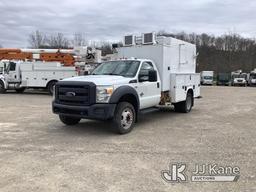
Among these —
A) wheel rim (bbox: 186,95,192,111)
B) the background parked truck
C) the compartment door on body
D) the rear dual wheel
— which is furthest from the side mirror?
the background parked truck

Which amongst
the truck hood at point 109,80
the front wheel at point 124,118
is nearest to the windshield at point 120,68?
the truck hood at point 109,80

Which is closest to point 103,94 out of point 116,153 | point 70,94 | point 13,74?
point 70,94

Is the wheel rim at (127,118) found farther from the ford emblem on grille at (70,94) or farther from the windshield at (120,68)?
the ford emblem on grille at (70,94)

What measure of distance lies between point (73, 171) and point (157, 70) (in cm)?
611

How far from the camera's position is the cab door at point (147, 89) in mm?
9891

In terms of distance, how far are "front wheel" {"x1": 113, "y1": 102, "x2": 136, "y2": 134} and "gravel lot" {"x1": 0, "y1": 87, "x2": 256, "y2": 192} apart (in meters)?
0.24

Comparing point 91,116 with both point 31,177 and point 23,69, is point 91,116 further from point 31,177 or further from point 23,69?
point 23,69

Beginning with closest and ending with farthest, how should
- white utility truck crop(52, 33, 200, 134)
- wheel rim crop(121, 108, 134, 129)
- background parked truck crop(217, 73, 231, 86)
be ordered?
white utility truck crop(52, 33, 200, 134), wheel rim crop(121, 108, 134, 129), background parked truck crop(217, 73, 231, 86)

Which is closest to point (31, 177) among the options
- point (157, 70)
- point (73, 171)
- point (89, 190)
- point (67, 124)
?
point (73, 171)

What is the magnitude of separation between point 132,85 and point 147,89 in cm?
94

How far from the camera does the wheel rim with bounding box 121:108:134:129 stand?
898 cm

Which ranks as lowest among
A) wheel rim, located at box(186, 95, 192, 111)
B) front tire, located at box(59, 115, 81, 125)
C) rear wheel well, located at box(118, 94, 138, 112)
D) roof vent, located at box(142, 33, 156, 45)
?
front tire, located at box(59, 115, 81, 125)

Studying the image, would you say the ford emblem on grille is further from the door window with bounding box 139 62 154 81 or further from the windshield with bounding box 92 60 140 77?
the door window with bounding box 139 62 154 81

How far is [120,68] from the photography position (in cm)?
1004
